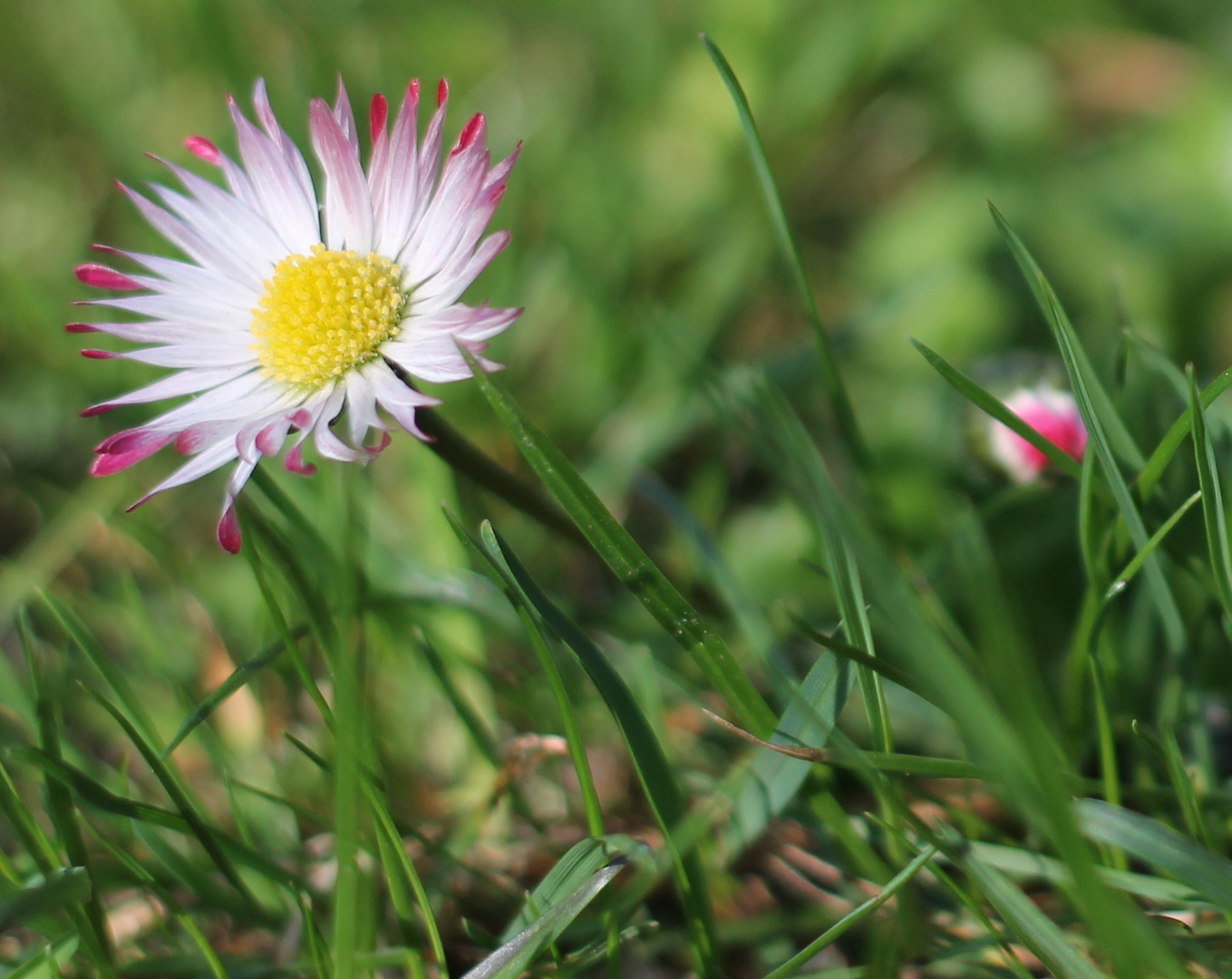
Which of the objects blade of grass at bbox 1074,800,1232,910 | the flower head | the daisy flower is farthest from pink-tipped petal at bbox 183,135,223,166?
→ blade of grass at bbox 1074,800,1232,910

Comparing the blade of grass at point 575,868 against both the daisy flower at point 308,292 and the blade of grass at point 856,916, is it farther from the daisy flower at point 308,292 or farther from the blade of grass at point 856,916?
the daisy flower at point 308,292

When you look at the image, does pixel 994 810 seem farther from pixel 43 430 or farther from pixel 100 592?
pixel 43 430

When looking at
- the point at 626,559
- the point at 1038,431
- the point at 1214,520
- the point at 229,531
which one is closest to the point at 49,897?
the point at 229,531

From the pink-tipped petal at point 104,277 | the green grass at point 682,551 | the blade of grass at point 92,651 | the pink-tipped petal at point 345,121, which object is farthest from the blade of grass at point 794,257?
the blade of grass at point 92,651

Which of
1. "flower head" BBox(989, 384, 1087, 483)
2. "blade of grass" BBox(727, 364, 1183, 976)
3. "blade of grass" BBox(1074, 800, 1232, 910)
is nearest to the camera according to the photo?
"blade of grass" BBox(727, 364, 1183, 976)

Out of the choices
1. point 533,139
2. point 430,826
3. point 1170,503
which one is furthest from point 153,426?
point 533,139

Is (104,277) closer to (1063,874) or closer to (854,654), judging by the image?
(854,654)

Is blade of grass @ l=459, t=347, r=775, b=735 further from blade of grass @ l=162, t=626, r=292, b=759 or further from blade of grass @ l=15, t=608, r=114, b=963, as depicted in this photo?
blade of grass @ l=15, t=608, r=114, b=963
